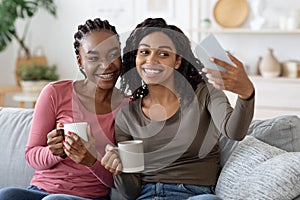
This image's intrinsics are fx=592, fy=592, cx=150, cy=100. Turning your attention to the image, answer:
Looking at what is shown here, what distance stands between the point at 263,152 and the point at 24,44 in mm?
3594

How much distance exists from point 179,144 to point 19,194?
1.83 ft

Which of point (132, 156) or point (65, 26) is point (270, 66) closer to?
point (65, 26)

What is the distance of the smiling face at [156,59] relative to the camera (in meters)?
1.92

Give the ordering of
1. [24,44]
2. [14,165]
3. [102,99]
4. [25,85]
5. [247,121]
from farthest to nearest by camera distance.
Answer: [24,44] → [25,85] → [14,165] → [102,99] → [247,121]

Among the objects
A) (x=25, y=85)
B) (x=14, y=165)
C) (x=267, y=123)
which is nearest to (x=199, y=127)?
(x=267, y=123)

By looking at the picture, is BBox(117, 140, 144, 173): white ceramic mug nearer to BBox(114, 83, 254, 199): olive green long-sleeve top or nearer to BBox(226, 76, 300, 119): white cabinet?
BBox(114, 83, 254, 199): olive green long-sleeve top

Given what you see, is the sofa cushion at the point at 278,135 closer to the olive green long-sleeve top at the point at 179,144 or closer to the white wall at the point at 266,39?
the olive green long-sleeve top at the point at 179,144

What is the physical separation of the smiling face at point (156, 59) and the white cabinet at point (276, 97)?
2705mm

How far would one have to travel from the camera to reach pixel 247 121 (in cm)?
175

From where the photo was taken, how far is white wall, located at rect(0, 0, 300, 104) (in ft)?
15.7

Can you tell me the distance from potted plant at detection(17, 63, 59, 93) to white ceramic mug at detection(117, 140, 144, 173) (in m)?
2.91

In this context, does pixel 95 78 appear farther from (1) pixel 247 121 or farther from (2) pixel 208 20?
(2) pixel 208 20

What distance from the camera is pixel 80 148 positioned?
1.89 m

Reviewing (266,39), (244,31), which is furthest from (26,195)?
(266,39)
